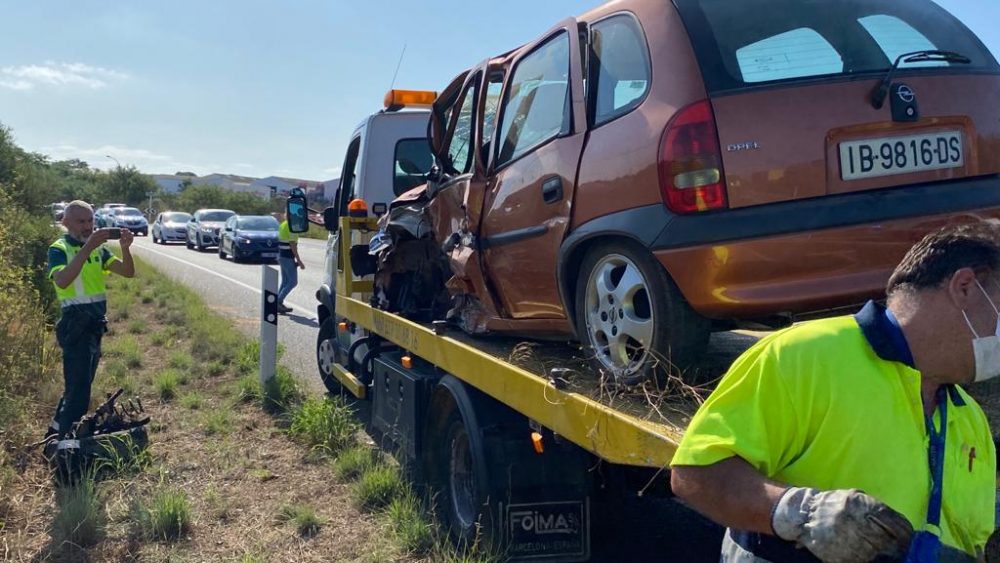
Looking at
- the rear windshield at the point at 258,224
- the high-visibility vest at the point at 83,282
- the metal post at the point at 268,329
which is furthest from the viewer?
the rear windshield at the point at 258,224

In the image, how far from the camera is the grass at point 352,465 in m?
5.50

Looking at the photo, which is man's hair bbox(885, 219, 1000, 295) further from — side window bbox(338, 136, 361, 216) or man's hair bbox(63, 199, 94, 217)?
side window bbox(338, 136, 361, 216)

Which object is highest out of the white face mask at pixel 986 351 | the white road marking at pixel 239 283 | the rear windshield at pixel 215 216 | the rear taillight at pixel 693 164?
the rear taillight at pixel 693 164

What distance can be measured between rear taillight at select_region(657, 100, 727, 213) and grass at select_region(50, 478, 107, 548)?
139 inches

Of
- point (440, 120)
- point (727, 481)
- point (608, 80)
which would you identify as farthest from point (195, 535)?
point (727, 481)

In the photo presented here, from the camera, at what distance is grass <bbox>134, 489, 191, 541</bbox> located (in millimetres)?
4555

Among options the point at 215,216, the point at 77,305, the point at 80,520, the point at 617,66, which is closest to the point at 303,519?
the point at 80,520

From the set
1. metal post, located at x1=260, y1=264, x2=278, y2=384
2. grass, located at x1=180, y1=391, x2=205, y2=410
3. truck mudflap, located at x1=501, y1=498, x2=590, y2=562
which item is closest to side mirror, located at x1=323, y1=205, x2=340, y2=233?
metal post, located at x1=260, y1=264, x2=278, y2=384

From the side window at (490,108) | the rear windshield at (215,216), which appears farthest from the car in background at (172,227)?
the side window at (490,108)

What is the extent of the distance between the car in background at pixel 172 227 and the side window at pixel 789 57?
121ft

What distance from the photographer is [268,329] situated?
772cm

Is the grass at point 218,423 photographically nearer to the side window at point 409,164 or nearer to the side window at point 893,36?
the side window at point 409,164

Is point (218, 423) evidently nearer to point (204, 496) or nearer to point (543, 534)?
point (204, 496)

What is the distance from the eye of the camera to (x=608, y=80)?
353cm
